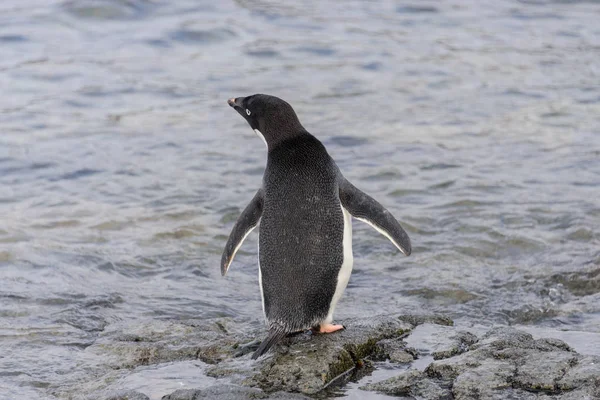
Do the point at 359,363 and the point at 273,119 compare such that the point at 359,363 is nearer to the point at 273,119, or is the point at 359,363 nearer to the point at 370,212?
A: the point at 370,212

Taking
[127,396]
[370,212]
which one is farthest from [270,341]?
[370,212]

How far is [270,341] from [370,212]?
30.0 inches

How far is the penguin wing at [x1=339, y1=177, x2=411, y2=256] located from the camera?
4230mm

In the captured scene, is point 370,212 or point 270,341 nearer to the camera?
point 270,341

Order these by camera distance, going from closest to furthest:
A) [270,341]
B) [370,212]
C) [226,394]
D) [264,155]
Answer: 1. [226,394]
2. [270,341]
3. [370,212]
4. [264,155]

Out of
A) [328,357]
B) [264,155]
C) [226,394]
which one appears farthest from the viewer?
[264,155]

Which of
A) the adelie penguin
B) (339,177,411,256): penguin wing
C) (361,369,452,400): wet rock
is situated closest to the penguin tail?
the adelie penguin

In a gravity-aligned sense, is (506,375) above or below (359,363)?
above

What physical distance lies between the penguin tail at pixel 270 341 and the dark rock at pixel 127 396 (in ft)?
1.63

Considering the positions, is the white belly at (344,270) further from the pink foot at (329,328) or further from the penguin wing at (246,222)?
the penguin wing at (246,222)

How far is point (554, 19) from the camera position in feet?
45.6

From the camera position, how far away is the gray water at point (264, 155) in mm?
5520

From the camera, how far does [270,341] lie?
3.93 m

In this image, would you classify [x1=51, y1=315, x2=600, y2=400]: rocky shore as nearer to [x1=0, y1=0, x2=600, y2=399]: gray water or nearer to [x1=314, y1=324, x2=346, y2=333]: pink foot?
[x1=314, y1=324, x2=346, y2=333]: pink foot
